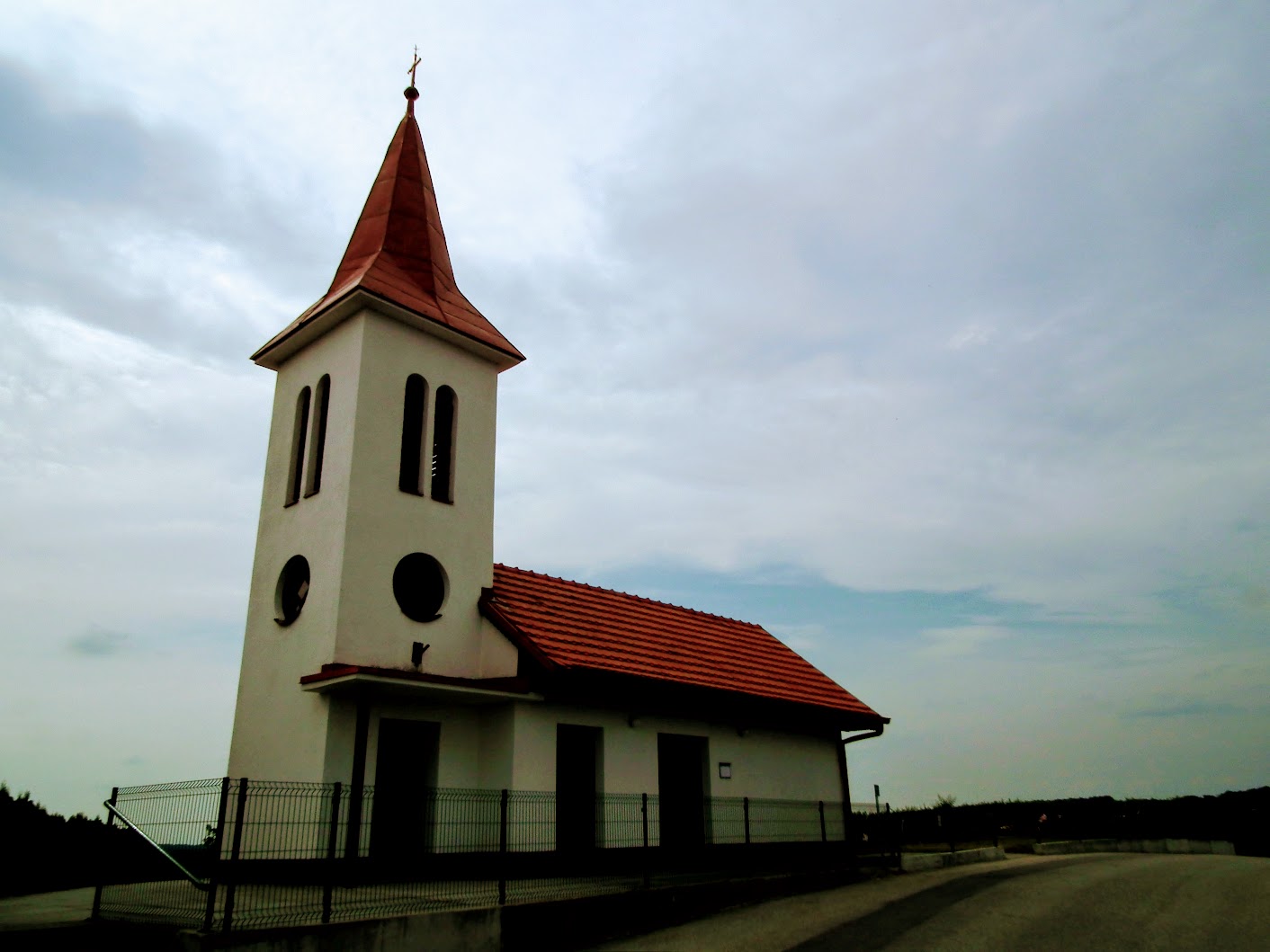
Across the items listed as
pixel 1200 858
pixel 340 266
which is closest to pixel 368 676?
pixel 340 266

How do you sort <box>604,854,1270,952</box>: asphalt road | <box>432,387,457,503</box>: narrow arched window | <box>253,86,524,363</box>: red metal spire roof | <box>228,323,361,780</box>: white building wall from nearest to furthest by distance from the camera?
1. <box>604,854,1270,952</box>: asphalt road
2. <box>228,323,361,780</box>: white building wall
3. <box>253,86,524,363</box>: red metal spire roof
4. <box>432,387,457,503</box>: narrow arched window

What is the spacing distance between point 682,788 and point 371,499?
807 centimetres

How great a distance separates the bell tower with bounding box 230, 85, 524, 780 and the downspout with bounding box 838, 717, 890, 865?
9.90 metres

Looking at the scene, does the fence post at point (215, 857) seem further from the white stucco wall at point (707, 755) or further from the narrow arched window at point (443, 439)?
the narrow arched window at point (443, 439)

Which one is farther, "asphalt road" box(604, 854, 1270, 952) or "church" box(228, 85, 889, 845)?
"church" box(228, 85, 889, 845)

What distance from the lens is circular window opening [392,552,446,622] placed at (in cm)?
1423

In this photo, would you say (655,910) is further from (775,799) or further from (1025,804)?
(1025,804)

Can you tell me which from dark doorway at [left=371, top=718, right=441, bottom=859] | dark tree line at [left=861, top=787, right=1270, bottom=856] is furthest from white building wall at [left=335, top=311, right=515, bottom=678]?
dark tree line at [left=861, top=787, right=1270, bottom=856]

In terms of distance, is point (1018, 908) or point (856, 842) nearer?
point (1018, 908)

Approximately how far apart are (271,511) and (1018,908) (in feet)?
43.2

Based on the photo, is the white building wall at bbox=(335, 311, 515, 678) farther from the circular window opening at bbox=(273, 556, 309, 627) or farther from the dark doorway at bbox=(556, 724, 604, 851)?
the dark doorway at bbox=(556, 724, 604, 851)

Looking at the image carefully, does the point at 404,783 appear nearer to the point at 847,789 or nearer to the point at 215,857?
the point at 215,857

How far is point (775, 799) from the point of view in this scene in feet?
60.1

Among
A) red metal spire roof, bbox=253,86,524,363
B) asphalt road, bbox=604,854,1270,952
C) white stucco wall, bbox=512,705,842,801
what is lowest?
asphalt road, bbox=604,854,1270,952
